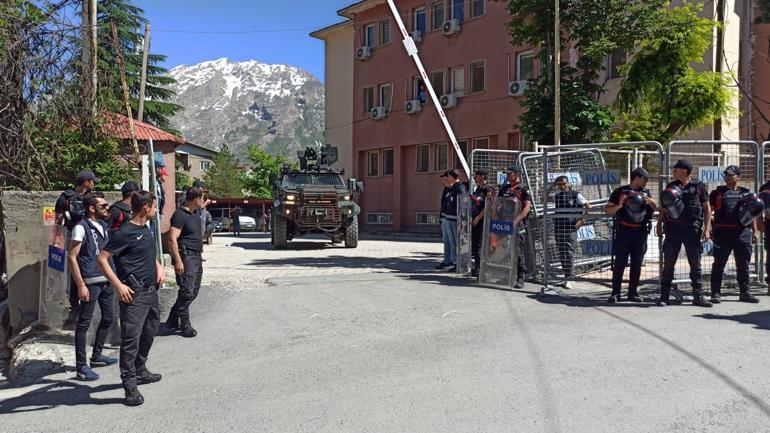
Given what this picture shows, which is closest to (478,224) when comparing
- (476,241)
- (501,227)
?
(476,241)

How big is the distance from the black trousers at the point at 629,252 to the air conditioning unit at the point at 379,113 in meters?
21.3

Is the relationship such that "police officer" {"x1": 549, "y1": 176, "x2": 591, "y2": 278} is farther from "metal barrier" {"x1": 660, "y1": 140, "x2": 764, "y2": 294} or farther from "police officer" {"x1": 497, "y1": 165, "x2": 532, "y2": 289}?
"metal barrier" {"x1": 660, "y1": 140, "x2": 764, "y2": 294}

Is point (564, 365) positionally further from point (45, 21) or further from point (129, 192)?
point (45, 21)

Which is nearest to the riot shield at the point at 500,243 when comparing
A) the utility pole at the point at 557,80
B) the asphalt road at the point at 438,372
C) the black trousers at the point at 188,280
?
the asphalt road at the point at 438,372

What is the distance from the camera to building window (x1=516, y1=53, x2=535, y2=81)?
75.2 ft

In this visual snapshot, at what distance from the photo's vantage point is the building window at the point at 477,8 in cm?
2448

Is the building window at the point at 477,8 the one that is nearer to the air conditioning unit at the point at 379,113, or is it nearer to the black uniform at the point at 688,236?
the air conditioning unit at the point at 379,113

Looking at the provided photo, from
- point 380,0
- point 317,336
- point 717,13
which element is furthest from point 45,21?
point 380,0

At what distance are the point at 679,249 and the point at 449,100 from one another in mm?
18621

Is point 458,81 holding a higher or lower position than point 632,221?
higher

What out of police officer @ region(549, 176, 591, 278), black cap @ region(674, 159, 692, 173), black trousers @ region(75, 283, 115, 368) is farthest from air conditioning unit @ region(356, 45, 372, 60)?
black trousers @ region(75, 283, 115, 368)

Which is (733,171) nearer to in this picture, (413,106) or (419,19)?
(413,106)

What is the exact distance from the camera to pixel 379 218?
95.8 ft

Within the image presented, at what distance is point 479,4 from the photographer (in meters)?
24.6
